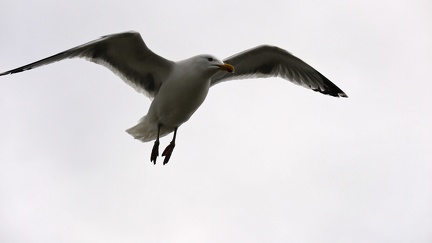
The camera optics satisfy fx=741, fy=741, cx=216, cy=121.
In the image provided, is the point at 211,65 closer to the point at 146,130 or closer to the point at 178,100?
the point at 178,100

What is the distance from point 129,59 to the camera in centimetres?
866

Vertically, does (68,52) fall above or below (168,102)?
above

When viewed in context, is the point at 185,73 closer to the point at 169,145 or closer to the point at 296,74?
the point at 169,145

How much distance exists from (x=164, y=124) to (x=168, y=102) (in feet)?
1.34

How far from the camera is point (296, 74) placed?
9.69m

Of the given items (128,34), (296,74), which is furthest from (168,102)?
(296,74)

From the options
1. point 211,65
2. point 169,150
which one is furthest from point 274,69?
point 169,150

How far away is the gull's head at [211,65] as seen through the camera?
8.16 m

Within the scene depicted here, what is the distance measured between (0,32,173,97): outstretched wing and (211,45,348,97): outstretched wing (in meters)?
0.85

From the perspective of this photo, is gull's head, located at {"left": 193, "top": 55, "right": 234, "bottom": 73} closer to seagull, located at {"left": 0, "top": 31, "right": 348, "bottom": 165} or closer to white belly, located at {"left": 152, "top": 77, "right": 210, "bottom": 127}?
seagull, located at {"left": 0, "top": 31, "right": 348, "bottom": 165}

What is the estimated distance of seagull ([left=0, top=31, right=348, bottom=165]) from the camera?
816 centimetres

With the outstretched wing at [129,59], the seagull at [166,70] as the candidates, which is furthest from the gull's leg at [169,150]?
the outstretched wing at [129,59]

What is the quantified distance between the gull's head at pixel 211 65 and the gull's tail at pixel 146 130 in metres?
0.93

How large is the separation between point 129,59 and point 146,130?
858 millimetres
